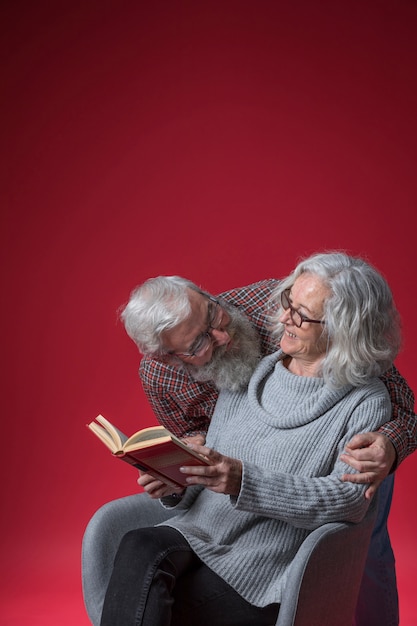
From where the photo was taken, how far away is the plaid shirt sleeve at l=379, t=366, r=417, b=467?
245 cm

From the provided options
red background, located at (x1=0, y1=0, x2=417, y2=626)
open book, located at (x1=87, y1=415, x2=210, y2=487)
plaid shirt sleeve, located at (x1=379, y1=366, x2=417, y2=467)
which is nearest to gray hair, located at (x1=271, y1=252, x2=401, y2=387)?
plaid shirt sleeve, located at (x1=379, y1=366, x2=417, y2=467)

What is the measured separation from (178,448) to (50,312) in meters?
1.99

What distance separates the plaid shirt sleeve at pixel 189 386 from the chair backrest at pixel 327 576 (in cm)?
62

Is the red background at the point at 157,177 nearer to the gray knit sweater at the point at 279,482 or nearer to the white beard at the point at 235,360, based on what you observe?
the white beard at the point at 235,360

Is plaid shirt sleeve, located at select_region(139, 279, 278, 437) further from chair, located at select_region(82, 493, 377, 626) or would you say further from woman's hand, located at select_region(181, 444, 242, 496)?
woman's hand, located at select_region(181, 444, 242, 496)

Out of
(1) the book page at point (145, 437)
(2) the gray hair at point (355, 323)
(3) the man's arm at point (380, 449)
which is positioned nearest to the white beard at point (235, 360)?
(2) the gray hair at point (355, 323)

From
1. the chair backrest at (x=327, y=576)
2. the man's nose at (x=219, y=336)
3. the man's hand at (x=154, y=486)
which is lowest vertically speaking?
the chair backrest at (x=327, y=576)

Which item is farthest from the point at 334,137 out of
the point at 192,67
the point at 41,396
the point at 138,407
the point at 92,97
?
the point at 41,396

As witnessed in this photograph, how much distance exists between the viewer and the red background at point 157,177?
3906 mm

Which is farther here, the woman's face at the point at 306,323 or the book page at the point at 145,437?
the woman's face at the point at 306,323

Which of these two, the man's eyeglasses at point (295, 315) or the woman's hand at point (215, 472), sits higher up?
the man's eyeglasses at point (295, 315)

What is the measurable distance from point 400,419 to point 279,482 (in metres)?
0.44

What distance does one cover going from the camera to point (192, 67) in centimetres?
399

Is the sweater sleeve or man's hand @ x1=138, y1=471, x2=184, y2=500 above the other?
man's hand @ x1=138, y1=471, x2=184, y2=500
